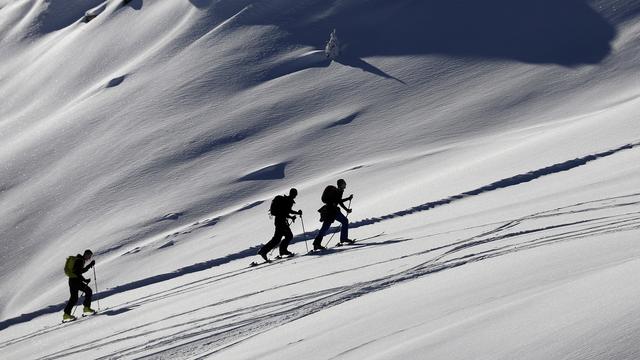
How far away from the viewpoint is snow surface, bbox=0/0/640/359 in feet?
25.5

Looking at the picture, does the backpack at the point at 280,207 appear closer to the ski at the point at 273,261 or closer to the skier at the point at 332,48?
the ski at the point at 273,261

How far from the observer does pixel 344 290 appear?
1008cm

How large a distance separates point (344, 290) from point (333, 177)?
450 inches

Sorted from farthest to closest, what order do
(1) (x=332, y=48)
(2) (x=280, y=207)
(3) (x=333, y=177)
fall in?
(1) (x=332, y=48) → (3) (x=333, y=177) → (2) (x=280, y=207)

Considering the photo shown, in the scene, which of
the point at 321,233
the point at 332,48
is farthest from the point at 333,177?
the point at 332,48

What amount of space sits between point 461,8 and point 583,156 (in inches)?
715

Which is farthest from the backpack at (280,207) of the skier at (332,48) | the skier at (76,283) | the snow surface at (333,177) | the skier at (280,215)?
the skier at (332,48)

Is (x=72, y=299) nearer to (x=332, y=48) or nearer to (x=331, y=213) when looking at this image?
(x=331, y=213)

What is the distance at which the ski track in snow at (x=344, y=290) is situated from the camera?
9.52 meters

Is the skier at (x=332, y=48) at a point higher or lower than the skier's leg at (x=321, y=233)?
higher

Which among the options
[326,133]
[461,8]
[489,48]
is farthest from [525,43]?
[326,133]

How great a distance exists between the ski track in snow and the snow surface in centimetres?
5

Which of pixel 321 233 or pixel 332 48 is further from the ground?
pixel 332 48

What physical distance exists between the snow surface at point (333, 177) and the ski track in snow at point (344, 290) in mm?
53
